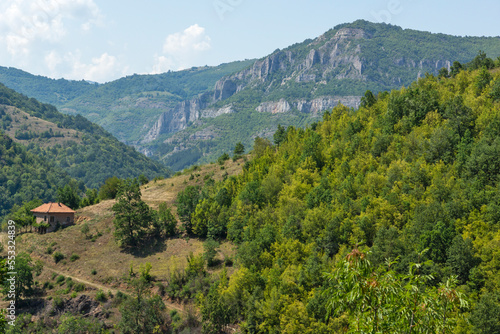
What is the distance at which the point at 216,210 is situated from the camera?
8494 cm

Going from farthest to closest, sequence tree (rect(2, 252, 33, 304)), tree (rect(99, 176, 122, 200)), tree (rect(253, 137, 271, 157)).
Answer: tree (rect(99, 176, 122, 200))
tree (rect(253, 137, 271, 157))
tree (rect(2, 252, 33, 304))

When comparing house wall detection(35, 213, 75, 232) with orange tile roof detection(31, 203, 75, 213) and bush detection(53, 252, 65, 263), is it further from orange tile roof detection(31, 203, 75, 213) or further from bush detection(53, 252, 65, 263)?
bush detection(53, 252, 65, 263)

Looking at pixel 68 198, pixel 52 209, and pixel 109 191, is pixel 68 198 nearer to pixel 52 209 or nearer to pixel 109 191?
pixel 109 191

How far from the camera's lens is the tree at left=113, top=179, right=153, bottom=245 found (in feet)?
265

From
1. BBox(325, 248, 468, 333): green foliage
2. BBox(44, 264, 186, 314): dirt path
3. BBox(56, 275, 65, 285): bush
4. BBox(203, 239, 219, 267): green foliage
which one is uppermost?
BBox(325, 248, 468, 333): green foliage

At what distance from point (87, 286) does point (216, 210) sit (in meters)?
28.7

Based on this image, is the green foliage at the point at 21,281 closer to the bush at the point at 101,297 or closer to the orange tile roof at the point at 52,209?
the bush at the point at 101,297

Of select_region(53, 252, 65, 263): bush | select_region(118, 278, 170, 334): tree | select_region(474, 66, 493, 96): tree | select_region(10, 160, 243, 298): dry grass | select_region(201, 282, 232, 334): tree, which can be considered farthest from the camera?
select_region(474, 66, 493, 96): tree

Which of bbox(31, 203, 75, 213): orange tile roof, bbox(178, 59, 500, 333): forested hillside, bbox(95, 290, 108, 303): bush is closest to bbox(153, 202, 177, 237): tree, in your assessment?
bbox(178, 59, 500, 333): forested hillside

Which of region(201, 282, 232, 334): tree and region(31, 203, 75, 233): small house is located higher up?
region(31, 203, 75, 233): small house

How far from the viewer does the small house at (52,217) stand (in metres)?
86.4

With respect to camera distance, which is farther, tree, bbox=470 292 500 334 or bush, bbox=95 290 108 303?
bush, bbox=95 290 108 303

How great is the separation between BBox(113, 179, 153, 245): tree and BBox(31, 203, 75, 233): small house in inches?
602

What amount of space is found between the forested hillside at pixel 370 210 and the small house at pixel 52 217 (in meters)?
27.9
